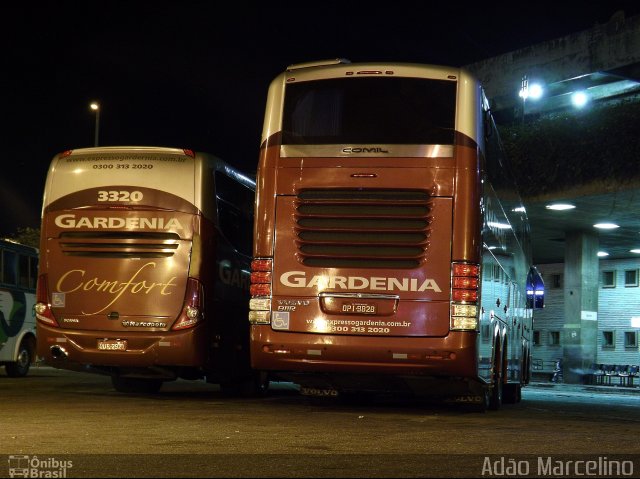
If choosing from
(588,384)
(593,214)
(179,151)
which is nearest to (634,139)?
(593,214)

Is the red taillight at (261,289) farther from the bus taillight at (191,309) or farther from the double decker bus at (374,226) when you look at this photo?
the bus taillight at (191,309)

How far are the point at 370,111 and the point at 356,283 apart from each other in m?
2.19

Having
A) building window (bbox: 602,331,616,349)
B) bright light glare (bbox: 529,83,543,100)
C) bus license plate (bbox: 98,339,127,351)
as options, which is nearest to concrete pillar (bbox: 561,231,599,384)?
bright light glare (bbox: 529,83,543,100)

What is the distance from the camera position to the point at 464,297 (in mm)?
13398

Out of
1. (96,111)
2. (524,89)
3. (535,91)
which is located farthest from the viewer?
(96,111)

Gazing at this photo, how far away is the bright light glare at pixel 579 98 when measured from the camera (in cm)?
3647

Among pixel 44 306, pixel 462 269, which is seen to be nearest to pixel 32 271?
pixel 44 306

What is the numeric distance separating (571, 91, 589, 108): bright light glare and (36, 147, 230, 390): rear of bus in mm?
22374

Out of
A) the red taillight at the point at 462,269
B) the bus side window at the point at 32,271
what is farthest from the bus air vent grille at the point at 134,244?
the bus side window at the point at 32,271

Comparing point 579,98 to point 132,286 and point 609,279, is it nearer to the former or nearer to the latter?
point 609,279

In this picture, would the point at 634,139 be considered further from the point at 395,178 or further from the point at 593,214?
the point at 395,178

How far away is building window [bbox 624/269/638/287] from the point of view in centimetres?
4772

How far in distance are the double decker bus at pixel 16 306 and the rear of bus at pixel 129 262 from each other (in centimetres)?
930

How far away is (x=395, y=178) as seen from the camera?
538 inches
